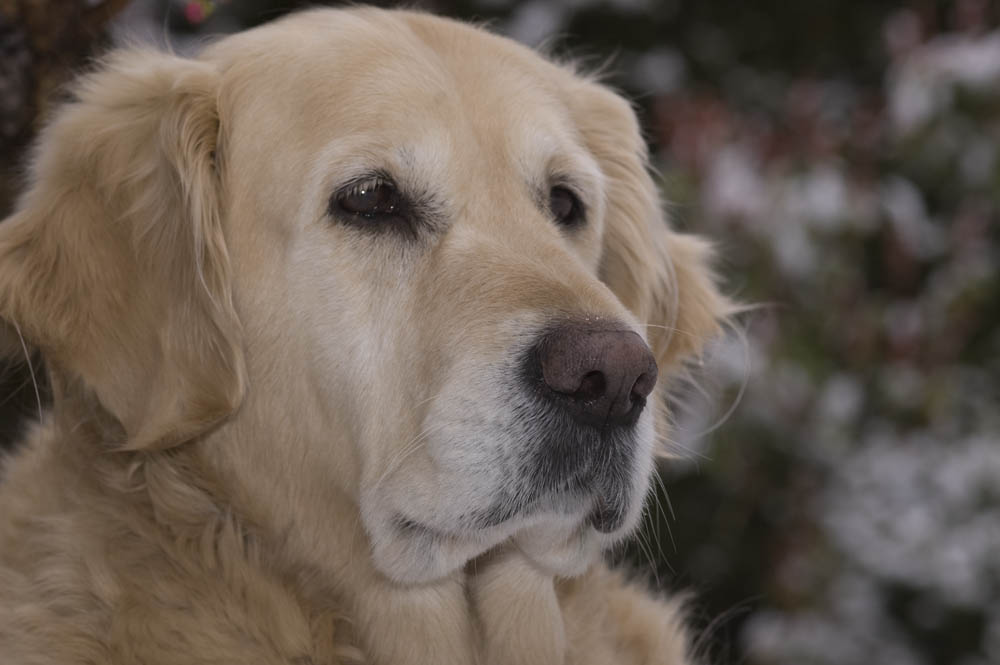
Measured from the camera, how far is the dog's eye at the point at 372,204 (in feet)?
8.70

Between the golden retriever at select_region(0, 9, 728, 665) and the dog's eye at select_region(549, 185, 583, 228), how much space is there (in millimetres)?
66

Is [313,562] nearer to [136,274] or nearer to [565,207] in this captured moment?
[136,274]

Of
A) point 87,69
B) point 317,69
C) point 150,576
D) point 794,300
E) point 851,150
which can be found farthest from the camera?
point 851,150

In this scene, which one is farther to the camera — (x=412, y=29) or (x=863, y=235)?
(x=863, y=235)

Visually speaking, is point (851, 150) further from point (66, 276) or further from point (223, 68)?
point (66, 276)

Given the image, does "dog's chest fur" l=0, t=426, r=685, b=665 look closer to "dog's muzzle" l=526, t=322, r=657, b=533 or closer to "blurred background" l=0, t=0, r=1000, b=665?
"dog's muzzle" l=526, t=322, r=657, b=533

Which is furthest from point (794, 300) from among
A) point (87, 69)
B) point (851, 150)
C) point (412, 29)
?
point (87, 69)

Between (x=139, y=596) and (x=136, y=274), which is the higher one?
(x=136, y=274)

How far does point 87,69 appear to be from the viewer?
324 cm

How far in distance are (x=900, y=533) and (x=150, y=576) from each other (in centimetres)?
399

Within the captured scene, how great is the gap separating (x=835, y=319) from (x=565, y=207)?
2716 mm

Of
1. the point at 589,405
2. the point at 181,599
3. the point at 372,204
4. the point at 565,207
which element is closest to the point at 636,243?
the point at 565,207

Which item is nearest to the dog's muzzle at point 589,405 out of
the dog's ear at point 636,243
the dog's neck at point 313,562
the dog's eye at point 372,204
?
the dog's neck at point 313,562

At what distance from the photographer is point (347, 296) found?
2.60 m
